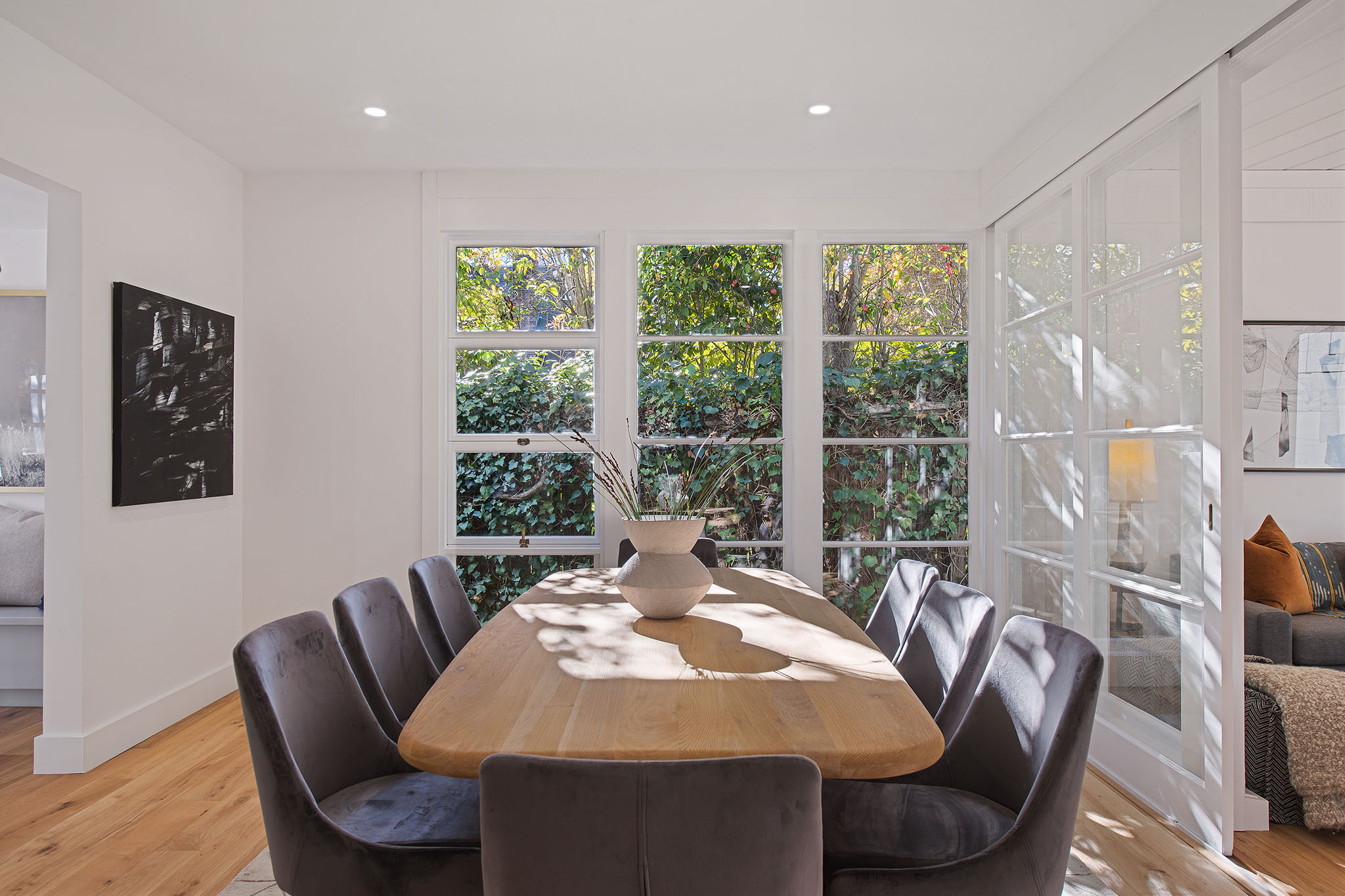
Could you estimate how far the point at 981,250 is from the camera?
14.1 feet

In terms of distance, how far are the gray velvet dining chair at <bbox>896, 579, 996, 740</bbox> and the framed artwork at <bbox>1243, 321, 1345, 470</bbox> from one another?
10.4 feet

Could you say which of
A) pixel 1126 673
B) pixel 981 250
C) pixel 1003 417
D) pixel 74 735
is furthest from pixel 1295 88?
pixel 74 735

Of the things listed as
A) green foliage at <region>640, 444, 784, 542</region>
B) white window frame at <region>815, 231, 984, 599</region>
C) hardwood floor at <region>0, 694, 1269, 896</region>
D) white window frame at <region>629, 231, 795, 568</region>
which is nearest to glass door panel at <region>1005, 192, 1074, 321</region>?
white window frame at <region>815, 231, 984, 599</region>

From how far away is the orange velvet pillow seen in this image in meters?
3.58

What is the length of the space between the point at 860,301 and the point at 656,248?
45.7 inches

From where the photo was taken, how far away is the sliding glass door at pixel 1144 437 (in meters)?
2.45

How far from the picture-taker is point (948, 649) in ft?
6.75

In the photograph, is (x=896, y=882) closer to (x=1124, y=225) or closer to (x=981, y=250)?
(x=1124, y=225)

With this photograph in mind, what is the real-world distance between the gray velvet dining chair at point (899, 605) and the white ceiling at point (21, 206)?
435cm

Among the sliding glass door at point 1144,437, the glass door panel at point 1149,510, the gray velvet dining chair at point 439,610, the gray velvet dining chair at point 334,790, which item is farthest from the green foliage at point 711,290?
the gray velvet dining chair at point 334,790

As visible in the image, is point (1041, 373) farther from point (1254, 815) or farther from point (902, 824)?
point (902, 824)

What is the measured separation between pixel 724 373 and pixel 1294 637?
9.43 ft

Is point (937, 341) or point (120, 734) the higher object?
point (937, 341)

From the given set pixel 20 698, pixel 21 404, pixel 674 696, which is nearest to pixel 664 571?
pixel 674 696
